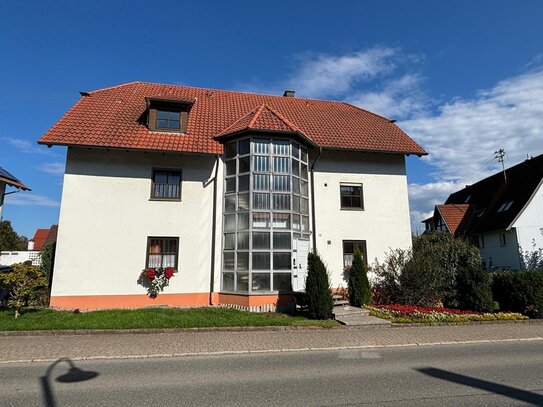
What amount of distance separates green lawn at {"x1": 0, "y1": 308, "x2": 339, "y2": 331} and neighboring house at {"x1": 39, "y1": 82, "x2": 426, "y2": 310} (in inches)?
69.5

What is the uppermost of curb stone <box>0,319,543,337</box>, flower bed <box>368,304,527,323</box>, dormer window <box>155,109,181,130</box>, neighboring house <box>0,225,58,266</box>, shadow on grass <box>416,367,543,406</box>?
dormer window <box>155,109,181,130</box>

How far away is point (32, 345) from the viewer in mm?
8852

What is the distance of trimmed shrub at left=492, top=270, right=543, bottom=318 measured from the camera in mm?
13484

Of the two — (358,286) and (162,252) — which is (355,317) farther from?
(162,252)

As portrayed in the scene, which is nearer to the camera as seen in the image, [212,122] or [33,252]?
[212,122]

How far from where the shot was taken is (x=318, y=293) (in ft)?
41.3

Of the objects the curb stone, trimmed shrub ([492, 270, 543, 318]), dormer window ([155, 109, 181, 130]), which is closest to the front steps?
the curb stone

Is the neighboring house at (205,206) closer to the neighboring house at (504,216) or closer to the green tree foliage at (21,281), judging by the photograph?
the green tree foliage at (21,281)

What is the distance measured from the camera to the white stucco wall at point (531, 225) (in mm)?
24500

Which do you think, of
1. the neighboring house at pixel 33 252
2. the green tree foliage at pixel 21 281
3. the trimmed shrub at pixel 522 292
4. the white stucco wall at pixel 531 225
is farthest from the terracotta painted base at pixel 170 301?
the white stucco wall at pixel 531 225

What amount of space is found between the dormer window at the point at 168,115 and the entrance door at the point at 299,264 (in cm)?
699

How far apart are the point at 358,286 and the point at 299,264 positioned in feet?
8.22

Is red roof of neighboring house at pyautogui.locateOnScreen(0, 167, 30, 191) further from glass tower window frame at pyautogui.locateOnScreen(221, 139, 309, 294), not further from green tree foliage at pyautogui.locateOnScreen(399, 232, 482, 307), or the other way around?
green tree foliage at pyautogui.locateOnScreen(399, 232, 482, 307)

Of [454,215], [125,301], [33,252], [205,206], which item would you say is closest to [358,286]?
[205,206]
